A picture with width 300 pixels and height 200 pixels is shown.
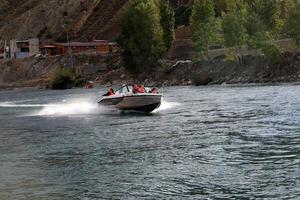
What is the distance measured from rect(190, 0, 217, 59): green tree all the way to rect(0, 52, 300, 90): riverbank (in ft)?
16.8

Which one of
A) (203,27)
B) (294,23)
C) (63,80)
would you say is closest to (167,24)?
(203,27)

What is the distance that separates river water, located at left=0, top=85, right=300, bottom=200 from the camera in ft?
69.3

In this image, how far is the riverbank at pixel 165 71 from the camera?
105781 mm

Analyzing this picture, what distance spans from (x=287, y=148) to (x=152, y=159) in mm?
6525

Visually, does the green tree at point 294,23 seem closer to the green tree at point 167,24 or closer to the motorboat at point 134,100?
the green tree at point 167,24

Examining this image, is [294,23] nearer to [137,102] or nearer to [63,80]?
[63,80]

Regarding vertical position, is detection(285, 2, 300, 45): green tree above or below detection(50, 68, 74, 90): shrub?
above

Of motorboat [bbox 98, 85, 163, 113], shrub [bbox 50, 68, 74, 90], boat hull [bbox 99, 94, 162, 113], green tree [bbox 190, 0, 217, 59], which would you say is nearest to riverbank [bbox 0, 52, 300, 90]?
shrub [bbox 50, 68, 74, 90]

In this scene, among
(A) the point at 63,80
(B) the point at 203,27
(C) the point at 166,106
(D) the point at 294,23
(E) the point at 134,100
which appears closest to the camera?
(E) the point at 134,100

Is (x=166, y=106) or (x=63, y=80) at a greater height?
(x=63, y=80)

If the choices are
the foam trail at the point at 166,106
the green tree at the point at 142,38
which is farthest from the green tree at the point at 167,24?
the foam trail at the point at 166,106

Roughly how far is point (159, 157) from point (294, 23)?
9163 cm

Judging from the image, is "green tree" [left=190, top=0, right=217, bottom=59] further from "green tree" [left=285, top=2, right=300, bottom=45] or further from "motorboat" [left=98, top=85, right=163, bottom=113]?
"motorboat" [left=98, top=85, right=163, bottom=113]

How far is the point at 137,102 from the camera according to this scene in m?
54.6
